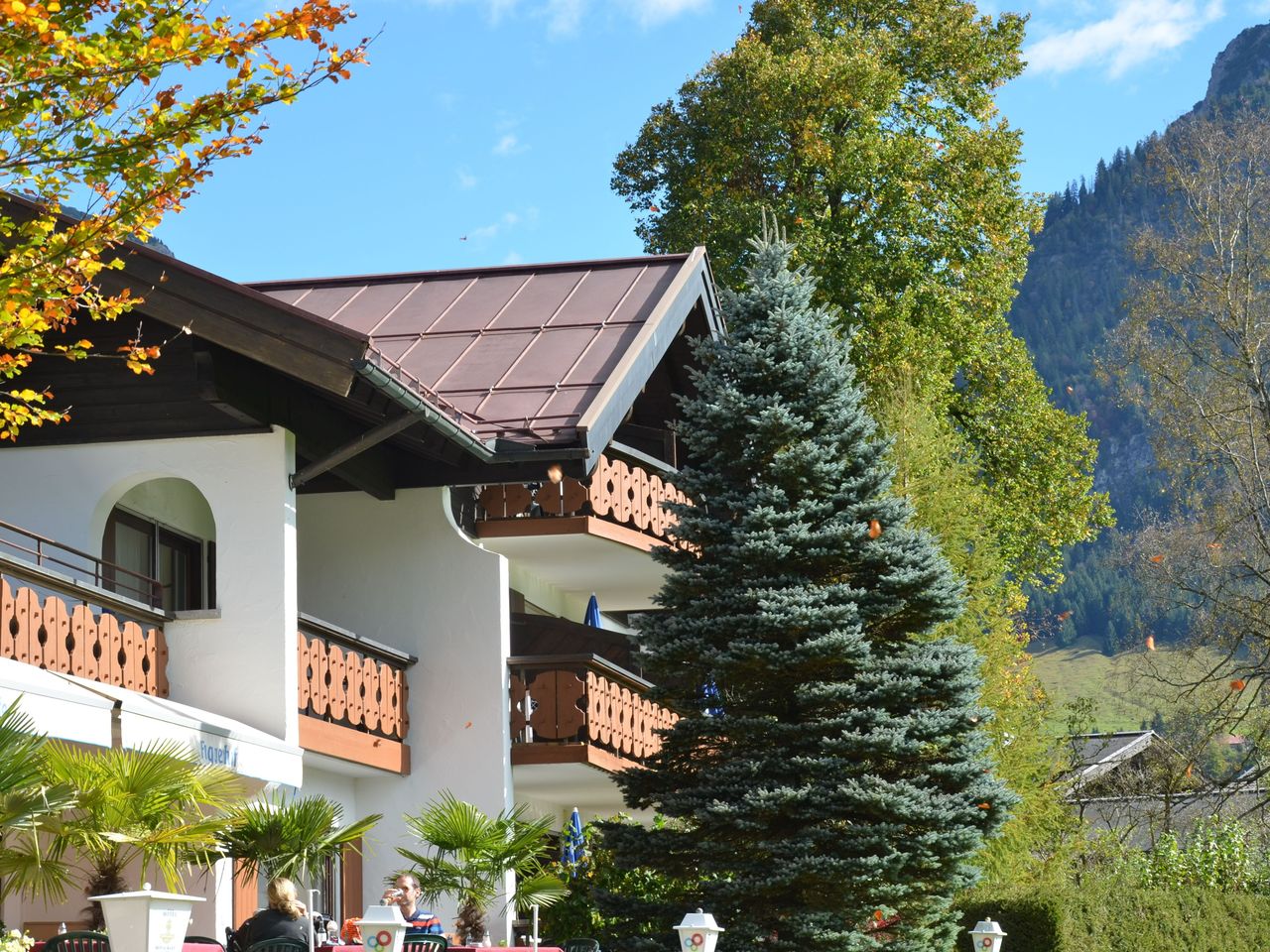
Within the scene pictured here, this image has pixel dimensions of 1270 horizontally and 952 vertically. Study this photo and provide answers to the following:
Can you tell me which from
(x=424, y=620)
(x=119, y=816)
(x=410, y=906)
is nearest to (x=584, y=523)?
(x=424, y=620)

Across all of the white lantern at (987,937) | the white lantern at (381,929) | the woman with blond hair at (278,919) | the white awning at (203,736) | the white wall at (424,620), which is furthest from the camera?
the white wall at (424,620)

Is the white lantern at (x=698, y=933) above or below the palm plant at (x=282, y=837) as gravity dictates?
below

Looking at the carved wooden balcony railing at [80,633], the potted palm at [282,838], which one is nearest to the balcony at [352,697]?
the carved wooden balcony railing at [80,633]

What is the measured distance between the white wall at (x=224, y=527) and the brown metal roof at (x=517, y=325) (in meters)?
1.87

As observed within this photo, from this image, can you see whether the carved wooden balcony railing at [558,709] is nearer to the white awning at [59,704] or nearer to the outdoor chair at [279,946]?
the white awning at [59,704]

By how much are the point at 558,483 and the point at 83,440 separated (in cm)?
579

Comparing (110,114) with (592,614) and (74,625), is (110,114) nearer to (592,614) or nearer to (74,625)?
(74,625)

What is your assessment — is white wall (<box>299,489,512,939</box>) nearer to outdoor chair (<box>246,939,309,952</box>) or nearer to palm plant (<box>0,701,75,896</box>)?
outdoor chair (<box>246,939,309,952</box>)

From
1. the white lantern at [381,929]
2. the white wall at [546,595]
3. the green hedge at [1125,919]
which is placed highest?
the white wall at [546,595]

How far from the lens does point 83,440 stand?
57.0 feet

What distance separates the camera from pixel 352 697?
60.8ft

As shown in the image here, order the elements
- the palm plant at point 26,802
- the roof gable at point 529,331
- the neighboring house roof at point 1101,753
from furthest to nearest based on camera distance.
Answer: the neighboring house roof at point 1101,753, the roof gable at point 529,331, the palm plant at point 26,802

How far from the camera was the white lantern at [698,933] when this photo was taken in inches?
536

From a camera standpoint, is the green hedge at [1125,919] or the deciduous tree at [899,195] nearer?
the green hedge at [1125,919]
